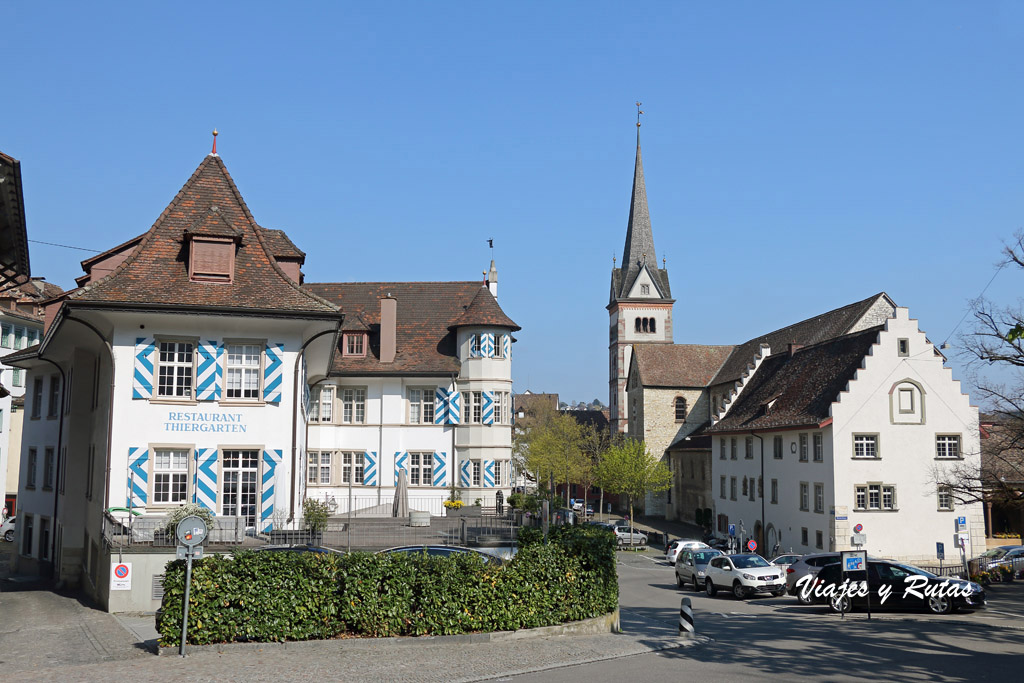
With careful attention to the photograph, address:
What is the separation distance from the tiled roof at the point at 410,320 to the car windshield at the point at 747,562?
1696cm

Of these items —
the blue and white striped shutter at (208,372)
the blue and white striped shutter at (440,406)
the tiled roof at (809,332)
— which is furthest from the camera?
the tiled roof at (809,332)

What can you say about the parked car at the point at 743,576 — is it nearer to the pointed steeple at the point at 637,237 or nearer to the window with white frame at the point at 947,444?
the window with white frame at the point at 947,444

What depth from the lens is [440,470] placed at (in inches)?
1714

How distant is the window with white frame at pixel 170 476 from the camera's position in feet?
80.4

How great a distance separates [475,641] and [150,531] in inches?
394

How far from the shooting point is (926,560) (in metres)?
43.0

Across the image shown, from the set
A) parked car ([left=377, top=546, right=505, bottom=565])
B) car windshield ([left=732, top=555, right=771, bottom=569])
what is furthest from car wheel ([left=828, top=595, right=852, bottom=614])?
parked car ([left=377, top=546, right=505, bottom=565])

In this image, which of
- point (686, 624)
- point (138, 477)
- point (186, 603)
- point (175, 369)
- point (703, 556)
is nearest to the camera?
point (186, 603)

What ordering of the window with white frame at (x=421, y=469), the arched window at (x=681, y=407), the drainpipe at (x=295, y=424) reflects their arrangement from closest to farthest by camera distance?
the drainpipe at (x=295, y=424), the window with white frame at (x=421, y=469), the arched window at (x=681, y=407)

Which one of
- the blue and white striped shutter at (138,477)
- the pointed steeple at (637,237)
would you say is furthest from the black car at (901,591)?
the pointed steeple at (637,237)

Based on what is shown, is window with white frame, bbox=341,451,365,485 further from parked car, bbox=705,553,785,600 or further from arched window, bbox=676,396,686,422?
arched window, bbox=676,396,686,422

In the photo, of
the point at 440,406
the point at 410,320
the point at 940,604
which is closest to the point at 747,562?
the point at 940,604

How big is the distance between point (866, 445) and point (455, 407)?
20032 mm

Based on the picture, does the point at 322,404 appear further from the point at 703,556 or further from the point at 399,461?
the point at 703,556
